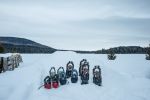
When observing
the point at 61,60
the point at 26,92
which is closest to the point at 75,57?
the point at 61,60

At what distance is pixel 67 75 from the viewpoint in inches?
610

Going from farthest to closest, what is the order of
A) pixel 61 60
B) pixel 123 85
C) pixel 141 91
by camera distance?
1. pixel 61 60
2. pixel 123 85
3. pixel 141 91

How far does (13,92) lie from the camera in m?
12.8

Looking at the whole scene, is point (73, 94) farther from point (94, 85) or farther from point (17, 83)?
point (17, 83)

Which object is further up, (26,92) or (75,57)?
(75,57)

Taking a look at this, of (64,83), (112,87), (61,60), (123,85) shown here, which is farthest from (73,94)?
(61,60)

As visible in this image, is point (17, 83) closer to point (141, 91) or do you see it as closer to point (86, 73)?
point (86, 73)

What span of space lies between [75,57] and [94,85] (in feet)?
21.0

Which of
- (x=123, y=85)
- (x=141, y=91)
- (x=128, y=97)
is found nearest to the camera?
(x=128, y=97)

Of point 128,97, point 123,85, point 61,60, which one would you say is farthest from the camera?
point 61,60

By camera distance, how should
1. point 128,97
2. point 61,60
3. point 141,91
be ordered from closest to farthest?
point 128,97
point 141,91
point 61,60

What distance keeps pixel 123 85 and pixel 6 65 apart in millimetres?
9239

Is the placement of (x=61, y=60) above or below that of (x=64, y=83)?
above

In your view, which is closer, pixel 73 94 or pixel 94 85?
pixel 73 94
